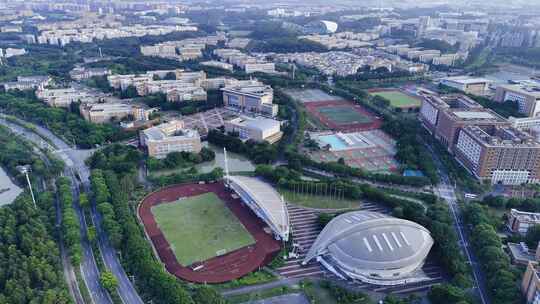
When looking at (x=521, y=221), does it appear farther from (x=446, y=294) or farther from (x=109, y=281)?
(x=109, y=281)

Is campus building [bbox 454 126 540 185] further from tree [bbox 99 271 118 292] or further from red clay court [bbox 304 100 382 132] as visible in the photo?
tree [bbox 99 271 118 292]

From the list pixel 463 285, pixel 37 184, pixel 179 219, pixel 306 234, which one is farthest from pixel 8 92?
pixel 463 285

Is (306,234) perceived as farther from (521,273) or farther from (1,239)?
(1,239)

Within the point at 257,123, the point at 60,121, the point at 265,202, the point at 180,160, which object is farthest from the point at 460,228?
the point at 60,121

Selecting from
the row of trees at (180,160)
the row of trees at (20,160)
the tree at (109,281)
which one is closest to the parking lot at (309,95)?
the row of trees at (180,160)

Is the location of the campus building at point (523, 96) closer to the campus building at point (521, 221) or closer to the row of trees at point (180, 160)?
the campus building at point (521, 221)

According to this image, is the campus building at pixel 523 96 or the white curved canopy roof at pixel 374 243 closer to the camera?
the white curved canopy roof at pixel 374 243
